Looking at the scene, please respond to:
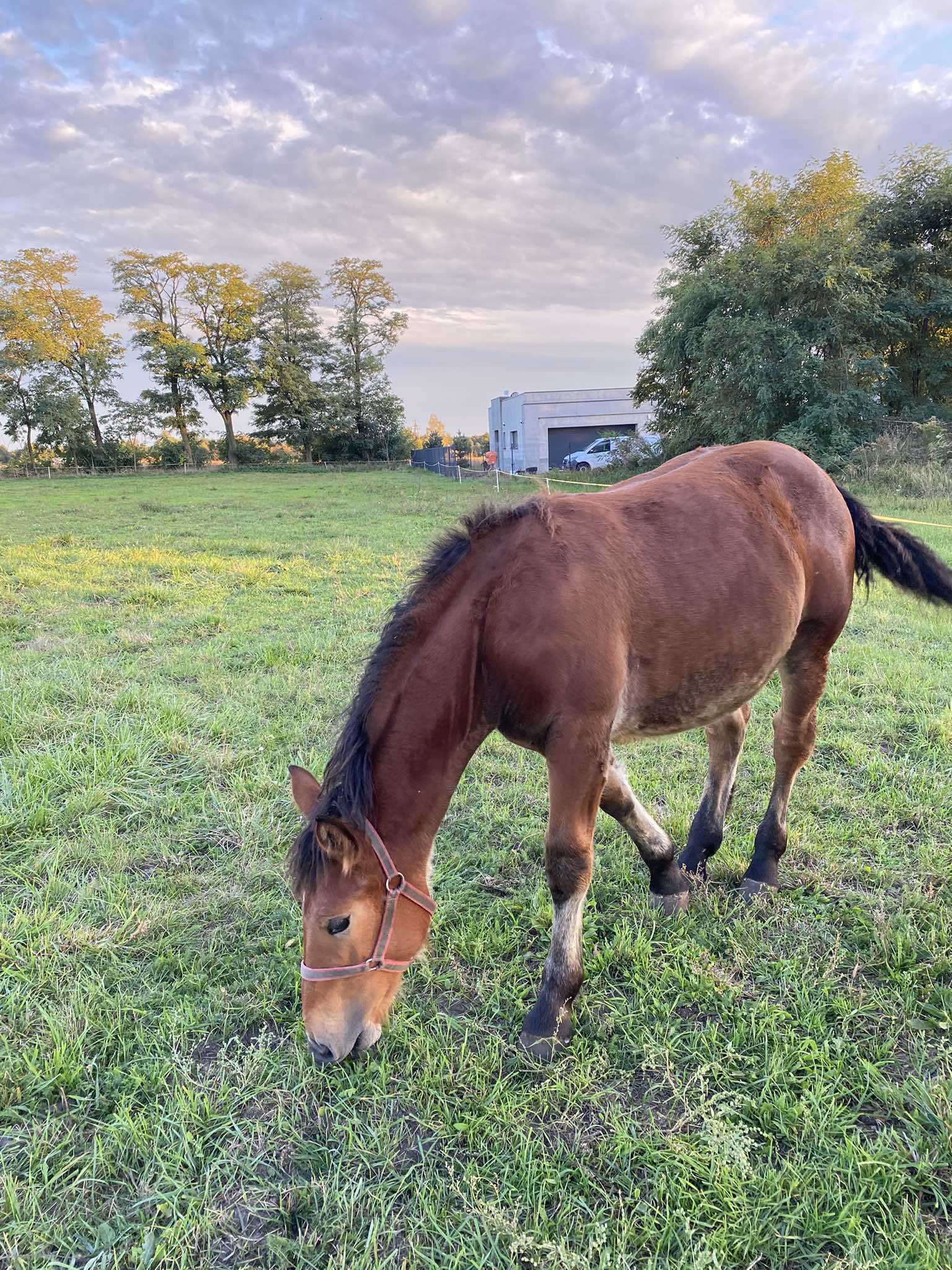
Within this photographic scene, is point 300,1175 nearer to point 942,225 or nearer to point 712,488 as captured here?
point 712,488

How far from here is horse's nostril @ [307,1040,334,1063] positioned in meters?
1.88

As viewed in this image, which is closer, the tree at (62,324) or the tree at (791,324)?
the tree at (791,324)

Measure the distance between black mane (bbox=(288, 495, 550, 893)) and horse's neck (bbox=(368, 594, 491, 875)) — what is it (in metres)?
0.05

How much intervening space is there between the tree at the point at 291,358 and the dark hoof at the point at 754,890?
47.8 metres

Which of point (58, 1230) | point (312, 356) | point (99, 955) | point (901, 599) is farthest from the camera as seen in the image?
point (312, 356)

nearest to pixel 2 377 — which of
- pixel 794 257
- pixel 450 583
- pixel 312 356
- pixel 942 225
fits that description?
pixel 312 356

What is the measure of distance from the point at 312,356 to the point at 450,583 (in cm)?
4993

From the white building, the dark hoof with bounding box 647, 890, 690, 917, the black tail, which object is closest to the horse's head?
the dark hoof with bounding box 647, 890, 690, 917

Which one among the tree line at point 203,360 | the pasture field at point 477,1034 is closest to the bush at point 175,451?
the tree line at point 203,360

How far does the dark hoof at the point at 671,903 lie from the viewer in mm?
2707

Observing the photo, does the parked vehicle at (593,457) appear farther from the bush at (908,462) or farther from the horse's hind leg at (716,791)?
the horse's hind leg at (716,791)

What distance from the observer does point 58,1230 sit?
1.60m

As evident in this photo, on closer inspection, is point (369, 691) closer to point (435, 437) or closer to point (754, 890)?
point (754, 890)

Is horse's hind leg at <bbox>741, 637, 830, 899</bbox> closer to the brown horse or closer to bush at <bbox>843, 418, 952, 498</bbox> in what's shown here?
the brown horse
